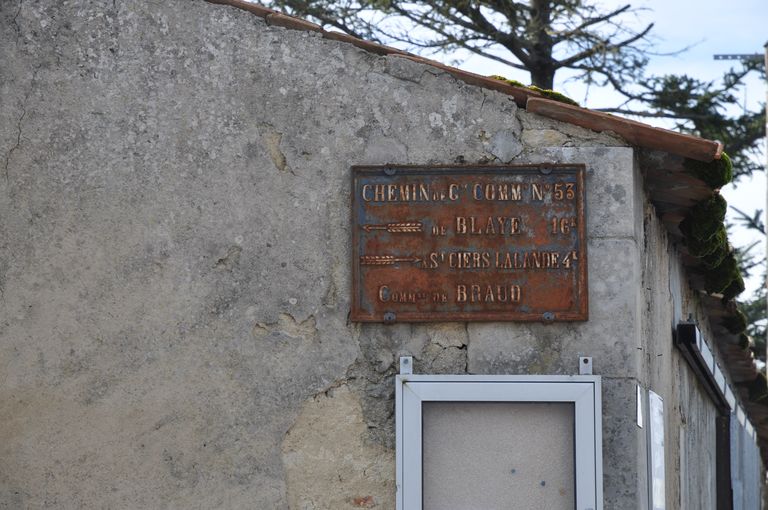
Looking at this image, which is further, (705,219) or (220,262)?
(705,219)

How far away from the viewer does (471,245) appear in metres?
5.88

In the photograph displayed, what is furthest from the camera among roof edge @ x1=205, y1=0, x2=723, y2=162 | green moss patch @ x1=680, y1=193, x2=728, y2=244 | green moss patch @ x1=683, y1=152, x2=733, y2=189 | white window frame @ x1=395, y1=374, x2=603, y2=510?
green moss patch @ x1=680, y1=193, x2=728, y2=244

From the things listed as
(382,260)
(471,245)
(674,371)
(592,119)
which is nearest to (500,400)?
(471,245)

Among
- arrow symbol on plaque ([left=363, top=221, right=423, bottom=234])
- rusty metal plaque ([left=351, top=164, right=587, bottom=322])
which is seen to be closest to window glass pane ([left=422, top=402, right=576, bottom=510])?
rusty metal plaque ([left=351, top=164, right=587, bottom=322])

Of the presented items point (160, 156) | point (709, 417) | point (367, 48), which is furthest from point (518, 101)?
point (709, 417)

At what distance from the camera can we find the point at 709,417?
34.6ft

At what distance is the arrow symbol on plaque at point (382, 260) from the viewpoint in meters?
5.89

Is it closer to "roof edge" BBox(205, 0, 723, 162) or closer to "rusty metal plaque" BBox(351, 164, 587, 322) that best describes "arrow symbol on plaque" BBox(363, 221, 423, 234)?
"rusty metal plaque" BBox(351, 164, 587, 322)

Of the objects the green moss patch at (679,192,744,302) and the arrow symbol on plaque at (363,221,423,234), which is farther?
the green moss patch at (679,192,744,302)

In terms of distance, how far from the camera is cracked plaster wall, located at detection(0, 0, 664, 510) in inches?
230

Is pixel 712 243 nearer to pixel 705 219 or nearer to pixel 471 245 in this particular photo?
pixel 705 219

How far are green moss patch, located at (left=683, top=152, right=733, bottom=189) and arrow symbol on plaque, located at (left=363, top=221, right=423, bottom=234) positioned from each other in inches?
53.0

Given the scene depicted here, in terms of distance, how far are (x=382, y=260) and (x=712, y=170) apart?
1635 millimetres

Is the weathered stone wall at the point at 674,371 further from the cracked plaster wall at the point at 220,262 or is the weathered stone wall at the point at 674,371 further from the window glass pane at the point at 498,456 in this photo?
the cracked plaster wall at the point at 220,262
